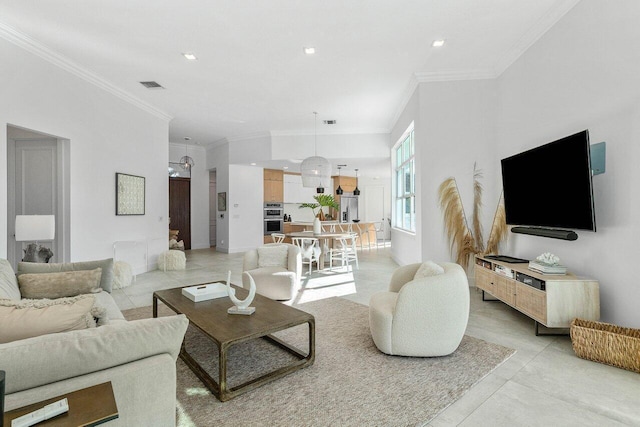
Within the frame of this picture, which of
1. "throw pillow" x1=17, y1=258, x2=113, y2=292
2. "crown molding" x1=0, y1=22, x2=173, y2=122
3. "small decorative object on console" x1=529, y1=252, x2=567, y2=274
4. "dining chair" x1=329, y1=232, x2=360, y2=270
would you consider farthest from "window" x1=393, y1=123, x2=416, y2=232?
"crown molding" x1=0, y1=22, x2=173, y2=122

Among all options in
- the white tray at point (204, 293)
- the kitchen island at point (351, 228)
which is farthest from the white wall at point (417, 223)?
the white tray at point (204, 293)

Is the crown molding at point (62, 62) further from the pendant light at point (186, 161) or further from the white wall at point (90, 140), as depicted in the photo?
the pendant light at point (186, 161)

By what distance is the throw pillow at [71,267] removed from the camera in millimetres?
3072

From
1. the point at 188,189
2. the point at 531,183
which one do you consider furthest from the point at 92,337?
the point at 188,189

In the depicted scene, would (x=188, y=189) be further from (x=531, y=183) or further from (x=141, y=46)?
(x=531, y=183)

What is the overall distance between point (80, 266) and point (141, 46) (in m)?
2.74

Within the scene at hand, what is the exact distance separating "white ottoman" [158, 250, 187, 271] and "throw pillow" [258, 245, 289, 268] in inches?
112

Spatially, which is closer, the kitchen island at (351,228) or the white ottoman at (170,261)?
the white ottoman at (170,261)

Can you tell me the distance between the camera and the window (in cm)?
634

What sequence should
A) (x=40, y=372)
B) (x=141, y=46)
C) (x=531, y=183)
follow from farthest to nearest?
1. (x=141, y=46)
2. (x=531, y=183)
3. (x=40, y=372)

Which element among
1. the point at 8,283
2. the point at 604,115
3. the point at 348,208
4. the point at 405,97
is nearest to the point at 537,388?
the point at 604,115

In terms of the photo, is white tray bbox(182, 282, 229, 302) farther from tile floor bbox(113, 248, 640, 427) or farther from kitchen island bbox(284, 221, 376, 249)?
kitchen island bbox(284, 221, 376, 249)

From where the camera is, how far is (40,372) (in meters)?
1.24

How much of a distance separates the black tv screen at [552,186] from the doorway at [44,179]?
5.99 meters
